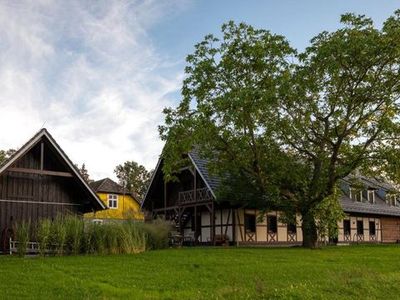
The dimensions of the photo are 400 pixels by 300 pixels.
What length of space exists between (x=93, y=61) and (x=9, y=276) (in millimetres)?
6895

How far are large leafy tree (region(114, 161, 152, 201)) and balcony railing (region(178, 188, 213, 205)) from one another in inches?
2119

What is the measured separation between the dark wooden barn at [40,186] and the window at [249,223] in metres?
11.1

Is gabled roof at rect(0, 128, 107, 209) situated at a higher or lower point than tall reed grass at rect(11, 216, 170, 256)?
higher

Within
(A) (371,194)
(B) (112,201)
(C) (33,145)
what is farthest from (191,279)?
(B) (112,201)

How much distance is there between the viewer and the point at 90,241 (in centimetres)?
Answer: 1928

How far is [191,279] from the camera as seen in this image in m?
12.6

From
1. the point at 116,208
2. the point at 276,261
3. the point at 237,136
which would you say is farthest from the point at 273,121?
the point at 116,208

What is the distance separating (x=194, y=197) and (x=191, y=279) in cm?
2095

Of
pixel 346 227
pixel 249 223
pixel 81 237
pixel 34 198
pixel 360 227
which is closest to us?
pixel 81 237

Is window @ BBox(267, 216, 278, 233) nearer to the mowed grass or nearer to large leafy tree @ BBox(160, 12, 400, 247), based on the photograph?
large leafy tree @ BBox(160, 12, 400, 247)

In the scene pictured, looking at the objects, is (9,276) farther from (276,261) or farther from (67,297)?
(276,261)

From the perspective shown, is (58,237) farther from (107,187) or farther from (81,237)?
(107,187)

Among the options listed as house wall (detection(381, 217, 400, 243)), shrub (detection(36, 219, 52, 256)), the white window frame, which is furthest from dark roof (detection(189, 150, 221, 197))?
house wall (detection(381, 217, 400, 243))

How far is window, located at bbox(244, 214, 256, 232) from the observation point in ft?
107
